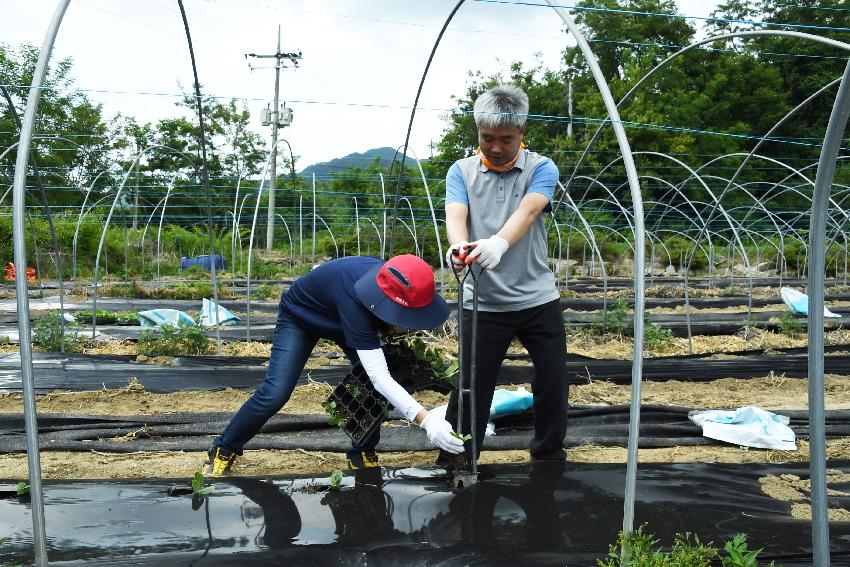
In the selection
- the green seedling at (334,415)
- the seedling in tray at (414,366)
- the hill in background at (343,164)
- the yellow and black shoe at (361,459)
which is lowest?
the yellow and black shoe at (361,459)

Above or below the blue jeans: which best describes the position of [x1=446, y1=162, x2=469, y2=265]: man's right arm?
above

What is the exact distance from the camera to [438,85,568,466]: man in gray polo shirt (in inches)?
124

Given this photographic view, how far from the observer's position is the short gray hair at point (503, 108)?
2907mm

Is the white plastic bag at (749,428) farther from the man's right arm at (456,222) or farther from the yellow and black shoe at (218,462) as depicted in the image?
the yellow and black shoe at (218,462)

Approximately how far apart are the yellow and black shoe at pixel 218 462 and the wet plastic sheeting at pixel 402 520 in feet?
0.88

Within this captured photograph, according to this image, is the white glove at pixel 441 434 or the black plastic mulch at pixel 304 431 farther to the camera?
the black plastic mulch at pixel 304 431

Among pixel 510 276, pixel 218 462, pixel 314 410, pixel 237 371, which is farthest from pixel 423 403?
pixel 510 276

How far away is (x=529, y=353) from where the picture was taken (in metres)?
3.24

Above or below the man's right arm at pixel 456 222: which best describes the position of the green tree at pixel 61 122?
above

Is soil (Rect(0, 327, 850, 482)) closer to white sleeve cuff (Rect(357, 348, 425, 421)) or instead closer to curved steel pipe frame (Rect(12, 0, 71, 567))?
white sleeve cuff (Rect(357, 348, 425, 421))

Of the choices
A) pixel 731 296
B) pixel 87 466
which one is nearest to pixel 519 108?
pixel 87 466

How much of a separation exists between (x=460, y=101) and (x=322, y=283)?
23.3 m

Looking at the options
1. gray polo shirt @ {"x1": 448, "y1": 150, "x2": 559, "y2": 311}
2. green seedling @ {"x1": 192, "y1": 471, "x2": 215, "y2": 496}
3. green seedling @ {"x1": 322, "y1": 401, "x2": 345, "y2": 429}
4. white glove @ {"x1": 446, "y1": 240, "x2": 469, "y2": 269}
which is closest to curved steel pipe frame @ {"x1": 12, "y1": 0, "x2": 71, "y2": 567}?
green seedling @ {"x1": 192, "y1": 471, "x2": 215, "y2": 496}

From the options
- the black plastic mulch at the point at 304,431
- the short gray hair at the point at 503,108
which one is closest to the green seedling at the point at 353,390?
the black plastic mulch at the point at 304,431
